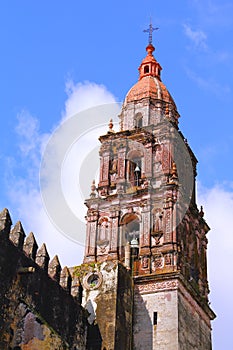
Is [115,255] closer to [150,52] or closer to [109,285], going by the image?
[109,285]

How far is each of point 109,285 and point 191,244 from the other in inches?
256

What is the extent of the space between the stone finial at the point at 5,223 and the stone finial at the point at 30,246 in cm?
165

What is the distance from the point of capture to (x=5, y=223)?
65.8 feet

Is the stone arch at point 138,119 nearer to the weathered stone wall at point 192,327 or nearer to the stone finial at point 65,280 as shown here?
the weathered stone wall at point 192,327

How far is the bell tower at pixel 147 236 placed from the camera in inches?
974

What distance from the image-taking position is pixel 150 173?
29844 mm

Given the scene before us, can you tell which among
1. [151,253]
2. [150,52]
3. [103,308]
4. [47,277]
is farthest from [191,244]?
[150,52]

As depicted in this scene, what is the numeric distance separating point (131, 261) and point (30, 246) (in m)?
6.88

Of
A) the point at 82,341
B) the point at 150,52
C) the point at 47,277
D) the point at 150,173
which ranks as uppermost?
the point at 150,52

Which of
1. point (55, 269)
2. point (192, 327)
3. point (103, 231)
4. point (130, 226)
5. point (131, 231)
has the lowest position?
point (192, 327)

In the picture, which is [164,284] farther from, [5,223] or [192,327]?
[5,223]

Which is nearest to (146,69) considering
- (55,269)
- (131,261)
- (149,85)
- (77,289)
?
(149,85)

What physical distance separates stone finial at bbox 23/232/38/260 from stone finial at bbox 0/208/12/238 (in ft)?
5.42

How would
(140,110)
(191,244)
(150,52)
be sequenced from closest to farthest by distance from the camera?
(191,244), (140,110), (150,52)
